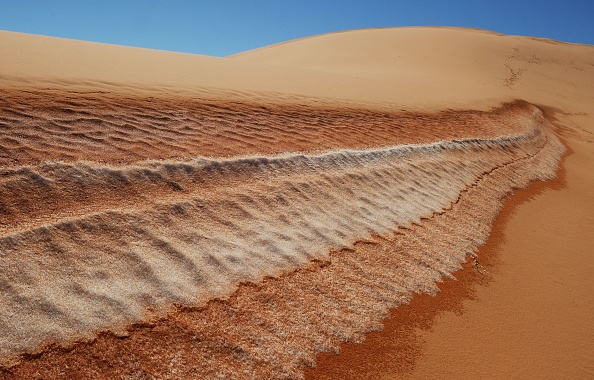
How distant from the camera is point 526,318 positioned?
2.98m

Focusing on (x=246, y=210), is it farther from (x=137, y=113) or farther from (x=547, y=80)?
(x=547, y=80)

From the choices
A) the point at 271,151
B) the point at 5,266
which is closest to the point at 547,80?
the point at 271,151

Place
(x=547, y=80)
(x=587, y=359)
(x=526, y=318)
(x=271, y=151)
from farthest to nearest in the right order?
1. (x=547, y=80)
2. (x=271, y=151)
3. (x=526, y=318)
4. (x=587, y=359)

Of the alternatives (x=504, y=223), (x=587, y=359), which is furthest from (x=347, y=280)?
(x=504, y=223)

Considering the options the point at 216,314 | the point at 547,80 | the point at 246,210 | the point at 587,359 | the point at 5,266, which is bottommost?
the point at 587,359

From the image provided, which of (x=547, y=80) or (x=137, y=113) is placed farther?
(x=547, y=80)

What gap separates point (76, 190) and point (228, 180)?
52.9 inches

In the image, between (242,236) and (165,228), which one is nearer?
(165,228)

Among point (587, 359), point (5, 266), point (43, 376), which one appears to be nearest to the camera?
point (43, 376)

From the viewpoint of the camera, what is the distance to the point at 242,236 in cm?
313

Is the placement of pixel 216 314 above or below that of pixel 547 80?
below

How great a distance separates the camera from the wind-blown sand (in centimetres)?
218

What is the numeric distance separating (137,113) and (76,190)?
216cm

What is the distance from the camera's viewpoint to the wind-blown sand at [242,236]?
85.7 inches
